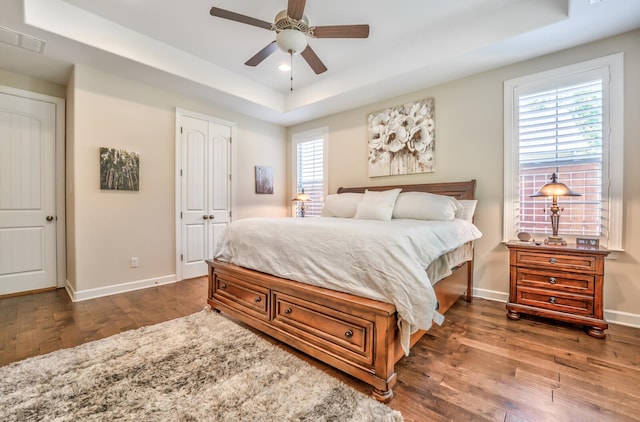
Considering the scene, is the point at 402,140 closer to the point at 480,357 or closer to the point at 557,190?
the point at 557,190

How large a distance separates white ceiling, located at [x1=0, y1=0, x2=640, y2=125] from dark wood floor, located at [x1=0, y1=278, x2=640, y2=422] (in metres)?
2.70

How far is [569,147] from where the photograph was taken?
274 centimetres

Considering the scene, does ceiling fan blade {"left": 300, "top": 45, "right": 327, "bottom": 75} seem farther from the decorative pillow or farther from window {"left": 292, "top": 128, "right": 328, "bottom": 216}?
window {"left": 292, "top": 128, "right": 328, "bottom": 216}

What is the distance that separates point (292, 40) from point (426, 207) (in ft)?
6.93

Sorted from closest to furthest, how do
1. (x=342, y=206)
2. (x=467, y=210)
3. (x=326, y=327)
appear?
(x=326, y=327) → (x=467, y=210) → (x=342, y=206)

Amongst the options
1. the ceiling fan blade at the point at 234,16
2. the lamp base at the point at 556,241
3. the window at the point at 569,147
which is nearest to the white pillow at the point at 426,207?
the window at the point at 569,147

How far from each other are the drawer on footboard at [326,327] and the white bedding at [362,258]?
16 centimetres

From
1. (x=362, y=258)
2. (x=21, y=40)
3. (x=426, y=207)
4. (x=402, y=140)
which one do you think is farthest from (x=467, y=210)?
(x=21, y=40)

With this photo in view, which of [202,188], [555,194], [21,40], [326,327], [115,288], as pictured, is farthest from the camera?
[202,188]

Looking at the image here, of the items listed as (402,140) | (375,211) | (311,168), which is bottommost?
(375,211)

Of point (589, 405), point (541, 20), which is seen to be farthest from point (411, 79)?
point (589, 405)

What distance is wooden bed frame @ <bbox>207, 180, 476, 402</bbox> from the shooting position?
1.51 meters

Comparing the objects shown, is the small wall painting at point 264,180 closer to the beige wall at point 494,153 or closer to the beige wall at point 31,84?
the beige wall at point 494,153

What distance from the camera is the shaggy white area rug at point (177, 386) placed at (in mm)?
1375
